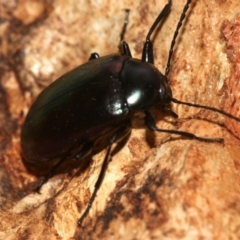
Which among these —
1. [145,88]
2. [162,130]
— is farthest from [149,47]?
[162,130]

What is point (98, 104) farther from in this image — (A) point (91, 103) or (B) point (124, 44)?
(B) point (124, 44)

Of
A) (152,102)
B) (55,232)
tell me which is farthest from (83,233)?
(152,102)

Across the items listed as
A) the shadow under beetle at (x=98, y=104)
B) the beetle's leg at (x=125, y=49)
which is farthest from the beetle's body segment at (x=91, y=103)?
the beetle's leg at (x=125, y=49)

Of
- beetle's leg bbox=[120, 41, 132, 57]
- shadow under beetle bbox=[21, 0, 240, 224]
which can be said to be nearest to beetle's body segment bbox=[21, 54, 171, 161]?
shadow under beetle bbox=[21, 0, 240, 224]

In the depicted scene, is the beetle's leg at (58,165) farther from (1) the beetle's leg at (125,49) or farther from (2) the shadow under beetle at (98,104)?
(1) the beetle's leg at (125,49)

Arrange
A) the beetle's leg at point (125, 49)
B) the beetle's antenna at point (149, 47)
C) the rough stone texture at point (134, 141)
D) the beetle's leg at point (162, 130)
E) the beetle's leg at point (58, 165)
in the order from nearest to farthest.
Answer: the rough stone texture at point (134, 141) < the beetle's leg at point (162, 130) < the beetle's leg at point (58, 165) < the beetle's antenna at point (149, 47) < the beetle's leg at point (125, 49)

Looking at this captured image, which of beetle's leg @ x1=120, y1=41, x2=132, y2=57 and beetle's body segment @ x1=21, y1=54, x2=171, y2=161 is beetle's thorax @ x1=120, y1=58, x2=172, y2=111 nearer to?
beetle's body segment @ x1=21, y1=54, x2=171, y2=161

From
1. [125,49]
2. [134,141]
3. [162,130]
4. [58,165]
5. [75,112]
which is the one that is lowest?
[58,165]

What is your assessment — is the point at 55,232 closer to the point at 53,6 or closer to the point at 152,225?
the point at 152,225
